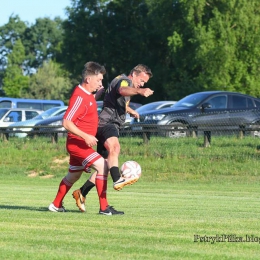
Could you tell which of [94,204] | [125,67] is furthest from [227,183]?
[125,67]

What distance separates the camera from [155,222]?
30.9ft

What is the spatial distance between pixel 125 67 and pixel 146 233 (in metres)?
63.3

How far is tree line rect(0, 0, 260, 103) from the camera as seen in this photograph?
183 ft

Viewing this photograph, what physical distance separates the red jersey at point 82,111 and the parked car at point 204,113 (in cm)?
1377

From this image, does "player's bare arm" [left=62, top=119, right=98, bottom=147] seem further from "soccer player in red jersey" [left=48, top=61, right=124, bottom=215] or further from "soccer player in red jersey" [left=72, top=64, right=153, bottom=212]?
"soccer player in red jersey" [left=72, top=64, right=153, bottom=212]

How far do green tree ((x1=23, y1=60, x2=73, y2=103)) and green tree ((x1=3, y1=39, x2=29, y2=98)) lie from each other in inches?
107

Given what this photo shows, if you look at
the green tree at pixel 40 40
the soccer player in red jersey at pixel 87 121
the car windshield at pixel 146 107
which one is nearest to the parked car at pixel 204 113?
the car windshield at pixel 146 107

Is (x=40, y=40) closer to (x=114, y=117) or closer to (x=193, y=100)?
(x=193, y=100)

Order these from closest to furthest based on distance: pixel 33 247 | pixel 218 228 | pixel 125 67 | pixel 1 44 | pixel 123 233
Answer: pixel 33 247 < pixel 123 233 < pixel 218 228 < pixel 125 67 < pixel 1 44

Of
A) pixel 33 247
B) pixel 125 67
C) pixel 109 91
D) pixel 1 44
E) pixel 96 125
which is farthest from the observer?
pixel 1 44

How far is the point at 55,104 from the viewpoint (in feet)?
178

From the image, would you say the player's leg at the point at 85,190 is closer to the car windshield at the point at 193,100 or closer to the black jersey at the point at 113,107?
the black jersey at the point at 113,107

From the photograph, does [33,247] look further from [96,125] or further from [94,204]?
[94,204]

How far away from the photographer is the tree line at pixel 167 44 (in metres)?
55.8
